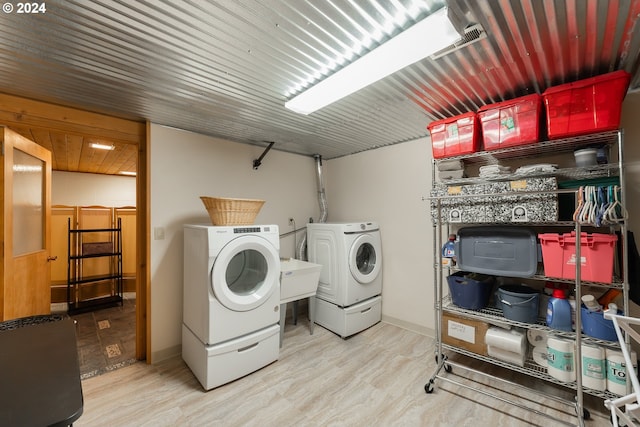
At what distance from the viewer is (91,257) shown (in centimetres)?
390

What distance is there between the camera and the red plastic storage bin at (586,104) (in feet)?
4.70

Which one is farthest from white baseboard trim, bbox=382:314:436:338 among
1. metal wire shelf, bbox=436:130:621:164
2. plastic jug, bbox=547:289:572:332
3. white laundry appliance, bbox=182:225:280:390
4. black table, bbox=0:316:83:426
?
black table, bbox=0:316:83:426

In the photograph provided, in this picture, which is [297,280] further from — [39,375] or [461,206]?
[39,375]

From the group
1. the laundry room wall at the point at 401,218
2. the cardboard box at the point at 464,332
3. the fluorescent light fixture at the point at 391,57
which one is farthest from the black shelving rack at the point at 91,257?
the cardboard box at the point at 464,332

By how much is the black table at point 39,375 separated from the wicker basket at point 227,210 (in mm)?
1124

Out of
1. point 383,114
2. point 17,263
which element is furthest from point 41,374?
point 383,114

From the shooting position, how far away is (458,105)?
2039mm

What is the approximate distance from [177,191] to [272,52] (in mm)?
1702

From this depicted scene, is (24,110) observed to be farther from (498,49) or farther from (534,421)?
(534,421)

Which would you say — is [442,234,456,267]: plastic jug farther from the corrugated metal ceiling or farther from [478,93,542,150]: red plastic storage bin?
the corrugated metal ceiling

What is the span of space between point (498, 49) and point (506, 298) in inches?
63.4

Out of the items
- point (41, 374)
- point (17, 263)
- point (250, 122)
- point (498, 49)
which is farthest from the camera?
point (250, 122)

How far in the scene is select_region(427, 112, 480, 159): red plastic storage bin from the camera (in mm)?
1958

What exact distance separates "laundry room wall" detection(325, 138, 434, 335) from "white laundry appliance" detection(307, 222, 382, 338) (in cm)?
15
